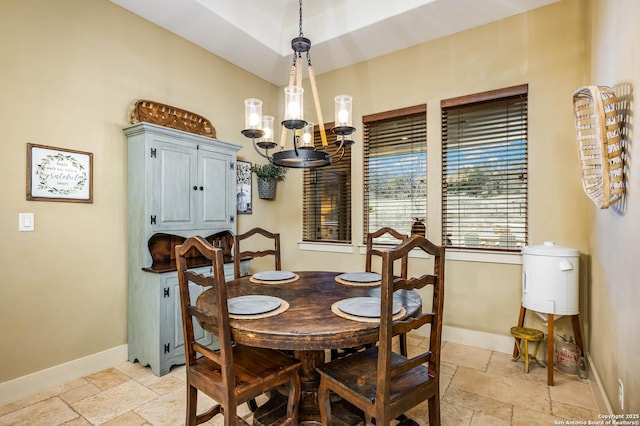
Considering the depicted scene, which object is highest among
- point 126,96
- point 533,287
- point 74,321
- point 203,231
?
point 126,96

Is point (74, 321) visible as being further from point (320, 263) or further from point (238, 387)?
point (320, 263)

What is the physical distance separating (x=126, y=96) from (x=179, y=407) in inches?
100

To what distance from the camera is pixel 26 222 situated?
7.59 feet

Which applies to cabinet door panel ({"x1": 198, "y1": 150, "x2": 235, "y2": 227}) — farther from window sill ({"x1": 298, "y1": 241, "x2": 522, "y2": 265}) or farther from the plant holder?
window sill ({"x1": 298, "y1": 241, "x2": 522, "y2": 265})

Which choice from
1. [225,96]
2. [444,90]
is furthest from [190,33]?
[444,90]

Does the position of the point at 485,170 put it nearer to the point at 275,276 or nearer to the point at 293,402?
the point at 275,276

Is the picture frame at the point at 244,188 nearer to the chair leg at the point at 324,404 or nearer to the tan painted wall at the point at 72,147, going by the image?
the tan painted wall at the point at 72,147

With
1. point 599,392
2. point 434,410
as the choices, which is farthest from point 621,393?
point 434,410

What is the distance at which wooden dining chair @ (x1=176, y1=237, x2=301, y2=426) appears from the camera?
1427 millimetres

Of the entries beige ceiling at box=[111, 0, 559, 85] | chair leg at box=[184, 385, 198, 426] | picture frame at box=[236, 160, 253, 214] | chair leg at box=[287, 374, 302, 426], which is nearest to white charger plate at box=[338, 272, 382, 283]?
chair leg at box=[287, 374, 302, 426]

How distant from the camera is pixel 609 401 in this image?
1818 millimetres

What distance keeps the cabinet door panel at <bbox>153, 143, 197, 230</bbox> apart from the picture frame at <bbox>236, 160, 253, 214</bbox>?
88 centimetres

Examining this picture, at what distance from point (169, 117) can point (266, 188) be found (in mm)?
1405

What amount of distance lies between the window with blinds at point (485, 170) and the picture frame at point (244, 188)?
2270mm
